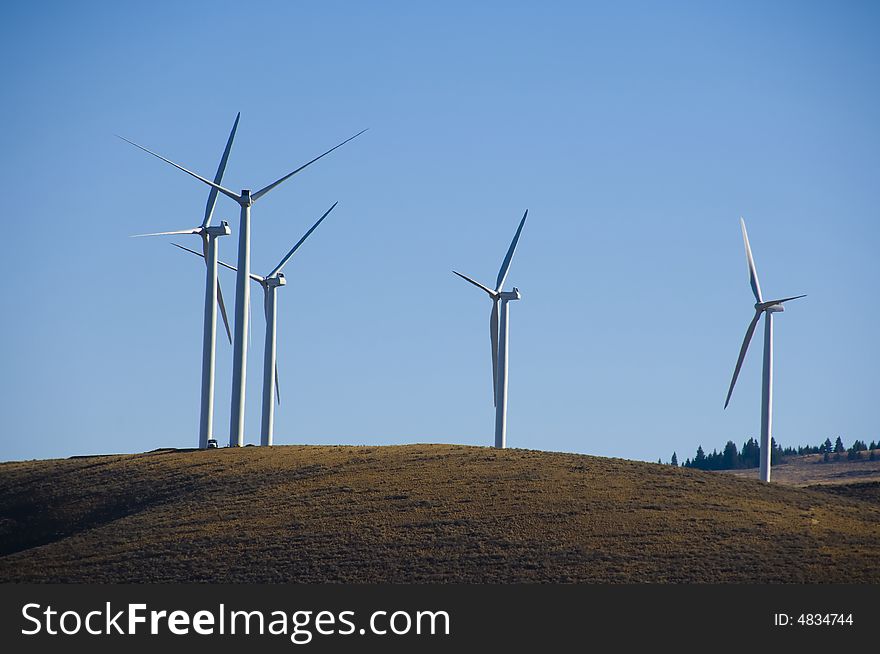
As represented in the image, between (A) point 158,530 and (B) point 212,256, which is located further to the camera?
(B) point 212,256

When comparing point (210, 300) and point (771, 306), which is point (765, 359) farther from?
point (210, 300)

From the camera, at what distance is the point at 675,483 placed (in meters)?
93.5

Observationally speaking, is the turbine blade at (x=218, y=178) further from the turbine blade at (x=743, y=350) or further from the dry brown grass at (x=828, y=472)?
the dry brown grass at (x=828, y=472)

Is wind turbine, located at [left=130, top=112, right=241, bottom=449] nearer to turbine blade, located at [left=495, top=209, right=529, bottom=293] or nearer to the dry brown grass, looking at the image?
turbine blade, located at [left=495, top=209, right=529, bottom=293]

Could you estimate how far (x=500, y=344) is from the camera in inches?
4225

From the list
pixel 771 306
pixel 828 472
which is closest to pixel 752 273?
pixel 771 306

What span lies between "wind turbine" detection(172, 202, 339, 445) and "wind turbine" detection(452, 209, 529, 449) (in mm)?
14269

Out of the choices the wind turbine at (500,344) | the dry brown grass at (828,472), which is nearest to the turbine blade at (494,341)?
the wind turbine at (500,344)

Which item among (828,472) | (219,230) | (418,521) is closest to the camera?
(418,521)

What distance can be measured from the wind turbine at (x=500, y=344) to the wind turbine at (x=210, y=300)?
60.9ft

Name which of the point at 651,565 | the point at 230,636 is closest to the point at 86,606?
the point at 230,636

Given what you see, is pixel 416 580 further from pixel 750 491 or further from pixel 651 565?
pixel 750 491

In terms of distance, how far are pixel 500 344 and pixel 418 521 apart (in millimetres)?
26552

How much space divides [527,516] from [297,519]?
13963 millimetres
